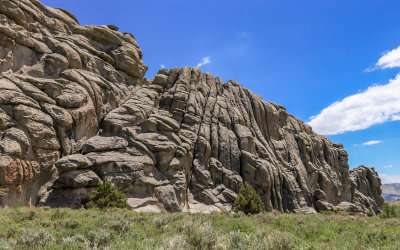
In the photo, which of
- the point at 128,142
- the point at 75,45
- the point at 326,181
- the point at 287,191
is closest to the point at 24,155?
the point at 128,142

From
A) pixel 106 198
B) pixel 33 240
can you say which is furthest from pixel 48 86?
pixel 33 240

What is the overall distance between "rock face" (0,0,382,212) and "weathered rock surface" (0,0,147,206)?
0.41 feet

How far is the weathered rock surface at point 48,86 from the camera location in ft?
83.5

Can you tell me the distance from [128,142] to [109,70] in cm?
1599

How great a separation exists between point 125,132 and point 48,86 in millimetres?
11487

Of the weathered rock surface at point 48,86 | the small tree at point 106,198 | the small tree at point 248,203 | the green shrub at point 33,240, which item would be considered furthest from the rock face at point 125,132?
the green shrub at point 33,240

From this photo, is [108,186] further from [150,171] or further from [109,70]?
[109,70]

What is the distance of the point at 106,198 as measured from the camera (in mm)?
25000

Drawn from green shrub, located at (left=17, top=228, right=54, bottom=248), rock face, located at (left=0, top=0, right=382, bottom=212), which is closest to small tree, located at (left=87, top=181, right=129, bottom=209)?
rock face, located at (left=0, top=0, right=382, bottom=212)

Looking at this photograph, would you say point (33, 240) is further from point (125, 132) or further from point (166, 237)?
point (125, 132)

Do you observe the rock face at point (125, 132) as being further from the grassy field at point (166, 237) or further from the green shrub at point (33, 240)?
the green shrub at point (33, 240)

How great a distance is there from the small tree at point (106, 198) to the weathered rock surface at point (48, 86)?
4.72m

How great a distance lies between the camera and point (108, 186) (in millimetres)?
26359

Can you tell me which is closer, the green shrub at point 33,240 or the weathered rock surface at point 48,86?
the green shrub at point 33,240
